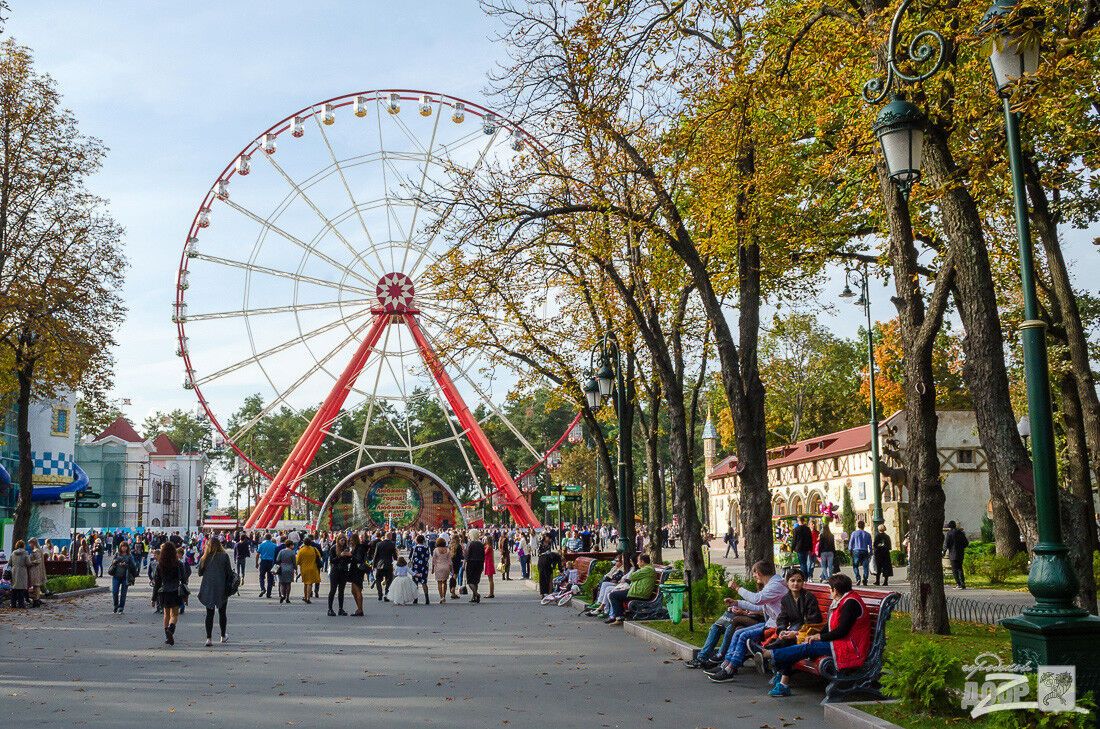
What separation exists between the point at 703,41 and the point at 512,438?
101494mm

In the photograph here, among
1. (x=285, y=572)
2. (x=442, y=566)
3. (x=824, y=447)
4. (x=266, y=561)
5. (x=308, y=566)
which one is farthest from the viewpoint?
(x=824, y=447)

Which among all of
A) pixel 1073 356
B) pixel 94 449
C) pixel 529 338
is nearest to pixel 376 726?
pixel 1073 356

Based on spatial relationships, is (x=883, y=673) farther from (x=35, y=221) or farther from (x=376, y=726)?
(x=35, y=221)

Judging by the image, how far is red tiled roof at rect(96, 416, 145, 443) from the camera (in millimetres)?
96619

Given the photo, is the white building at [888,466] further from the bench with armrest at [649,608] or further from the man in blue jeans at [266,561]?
the bench with armrest at [649,608]

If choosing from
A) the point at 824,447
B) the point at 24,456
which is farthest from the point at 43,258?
the point at 824,447

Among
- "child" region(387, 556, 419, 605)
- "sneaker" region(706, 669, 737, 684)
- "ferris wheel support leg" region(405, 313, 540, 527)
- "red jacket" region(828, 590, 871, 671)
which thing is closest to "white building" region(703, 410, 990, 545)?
"ferris wheel support leg" region(405, 313, 540, 527)

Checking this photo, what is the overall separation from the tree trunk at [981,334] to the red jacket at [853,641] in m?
3.15

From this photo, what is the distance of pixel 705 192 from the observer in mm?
18219

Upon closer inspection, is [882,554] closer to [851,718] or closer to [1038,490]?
[851,718]

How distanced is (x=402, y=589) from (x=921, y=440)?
15.3 meters

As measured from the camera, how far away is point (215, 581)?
15734 millimetres

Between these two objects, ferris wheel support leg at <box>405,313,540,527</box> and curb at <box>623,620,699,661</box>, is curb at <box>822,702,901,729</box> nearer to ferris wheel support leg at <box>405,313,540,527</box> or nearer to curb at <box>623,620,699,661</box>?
curb at <box>623,620,699,661</box>

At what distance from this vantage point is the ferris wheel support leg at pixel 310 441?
44531 millimetres
